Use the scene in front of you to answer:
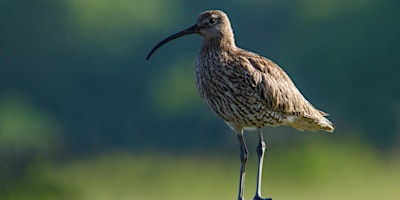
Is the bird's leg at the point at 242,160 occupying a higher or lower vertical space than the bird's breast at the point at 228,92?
lower

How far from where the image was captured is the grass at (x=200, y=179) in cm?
2019

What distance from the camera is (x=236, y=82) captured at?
9.23m

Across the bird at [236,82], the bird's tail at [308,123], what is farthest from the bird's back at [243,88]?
the bird's tail at [308,123]

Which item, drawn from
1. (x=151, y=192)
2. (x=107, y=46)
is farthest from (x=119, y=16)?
(x=151, y=192)

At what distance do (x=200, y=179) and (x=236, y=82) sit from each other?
11.2m

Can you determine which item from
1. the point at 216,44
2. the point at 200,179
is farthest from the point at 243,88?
the point at 200,179

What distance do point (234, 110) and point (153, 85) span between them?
37.1ft

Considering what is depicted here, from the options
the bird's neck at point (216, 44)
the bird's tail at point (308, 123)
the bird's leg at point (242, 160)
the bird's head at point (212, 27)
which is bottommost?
the bird's leg at point (242, 160)

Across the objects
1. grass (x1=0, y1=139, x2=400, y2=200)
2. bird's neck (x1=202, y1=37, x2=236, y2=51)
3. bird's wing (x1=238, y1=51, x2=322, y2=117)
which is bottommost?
bird's wing (x1=238, y1=51, x2=322, y2=117)

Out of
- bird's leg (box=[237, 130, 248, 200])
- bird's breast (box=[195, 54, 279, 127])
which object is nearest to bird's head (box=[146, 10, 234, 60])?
bird's breast (box=[195, 54, 279, 127])

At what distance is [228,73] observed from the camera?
9258mm

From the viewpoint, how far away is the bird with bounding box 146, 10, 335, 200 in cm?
923

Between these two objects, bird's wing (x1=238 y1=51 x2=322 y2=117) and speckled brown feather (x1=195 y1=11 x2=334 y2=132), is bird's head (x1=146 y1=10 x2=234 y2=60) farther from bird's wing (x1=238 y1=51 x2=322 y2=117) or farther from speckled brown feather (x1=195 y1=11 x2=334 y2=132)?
bird's wing (x1=238 y1=51 x2=322 y2=117)

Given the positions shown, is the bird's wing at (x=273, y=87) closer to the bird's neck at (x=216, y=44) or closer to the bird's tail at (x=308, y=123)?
the bird's tail at (x=308, y=123)
